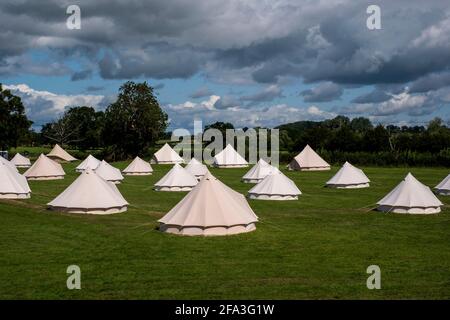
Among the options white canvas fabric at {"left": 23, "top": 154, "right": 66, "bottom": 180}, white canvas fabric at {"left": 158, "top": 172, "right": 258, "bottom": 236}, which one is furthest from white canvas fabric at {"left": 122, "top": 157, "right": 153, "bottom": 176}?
white canvas fabric at {"left": 158, "top": 172, "right": 258, "bottom": 236}

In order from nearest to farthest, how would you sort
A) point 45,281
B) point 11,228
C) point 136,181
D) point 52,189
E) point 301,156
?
point 45,281 → point 11,228 → point 52,189 → point 136,181 → point 301,156

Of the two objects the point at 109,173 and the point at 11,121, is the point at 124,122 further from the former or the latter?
the point at 109,173

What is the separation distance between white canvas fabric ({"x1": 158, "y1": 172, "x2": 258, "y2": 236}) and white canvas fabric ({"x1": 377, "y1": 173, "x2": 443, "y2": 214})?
821cm

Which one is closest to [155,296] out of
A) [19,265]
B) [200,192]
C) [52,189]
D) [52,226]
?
[19,265]

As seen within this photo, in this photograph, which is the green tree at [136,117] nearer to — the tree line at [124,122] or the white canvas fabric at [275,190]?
Answer: the tree line at [124,122]

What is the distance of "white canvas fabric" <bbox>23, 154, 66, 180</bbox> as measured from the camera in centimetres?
4462

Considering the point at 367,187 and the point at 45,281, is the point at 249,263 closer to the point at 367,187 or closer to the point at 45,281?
the point at 45,281

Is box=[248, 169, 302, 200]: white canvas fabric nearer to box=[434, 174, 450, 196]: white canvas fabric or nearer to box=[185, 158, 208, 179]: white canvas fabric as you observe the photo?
box=[434, 174, 450, 196]: white canvas fabric

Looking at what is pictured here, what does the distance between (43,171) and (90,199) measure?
23353mm

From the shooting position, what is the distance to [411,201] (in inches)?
928

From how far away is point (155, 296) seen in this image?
11023 millimetres

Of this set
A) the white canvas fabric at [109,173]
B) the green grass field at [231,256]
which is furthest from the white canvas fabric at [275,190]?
the white canvas fabric at [109,173]

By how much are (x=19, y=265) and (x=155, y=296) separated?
464 centimetres

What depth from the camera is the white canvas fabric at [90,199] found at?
23.3m
